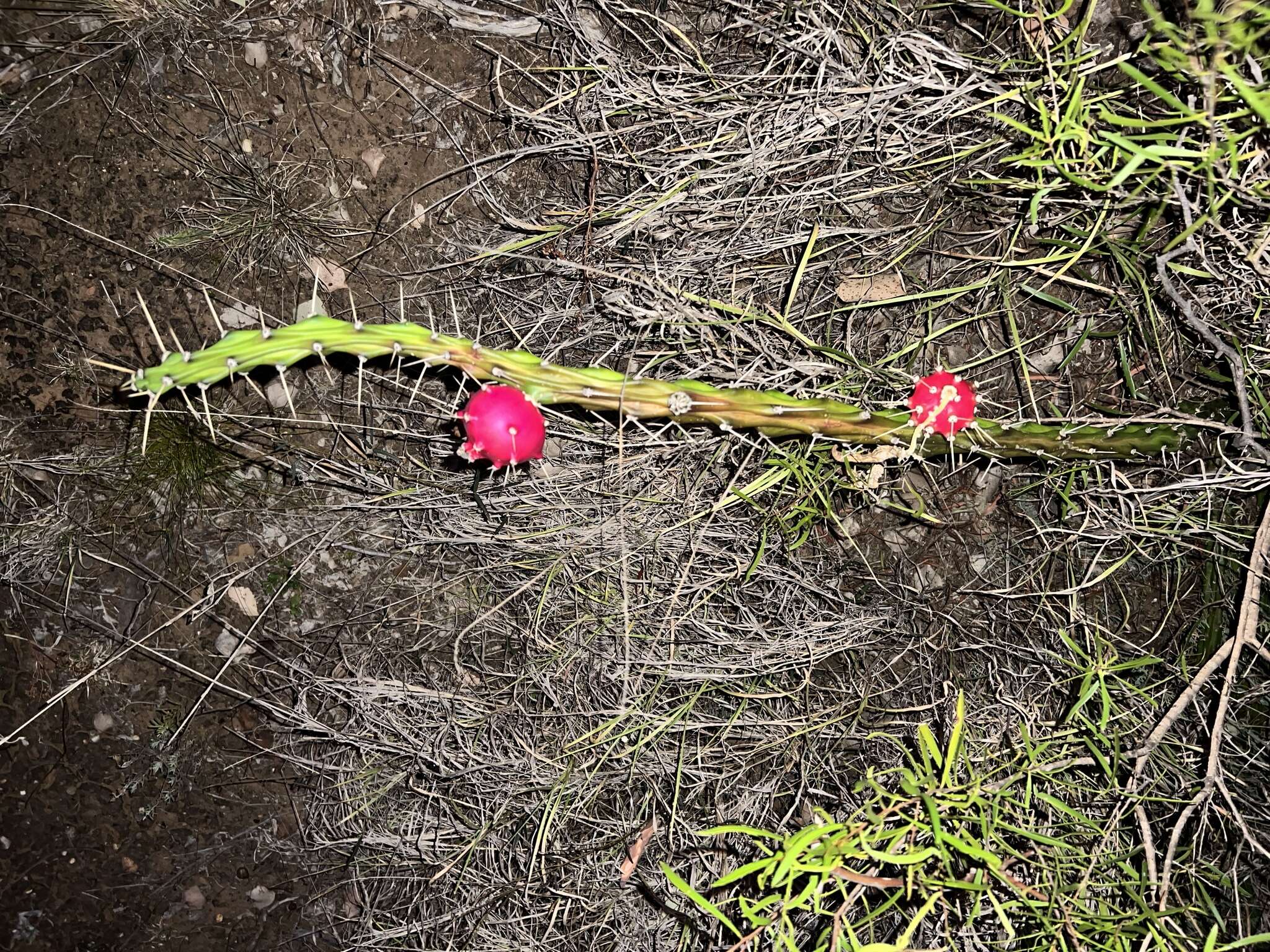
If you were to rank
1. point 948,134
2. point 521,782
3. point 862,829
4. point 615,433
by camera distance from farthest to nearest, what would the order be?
point 521,782 < point 615,433 < point 948,134 < point 862,829

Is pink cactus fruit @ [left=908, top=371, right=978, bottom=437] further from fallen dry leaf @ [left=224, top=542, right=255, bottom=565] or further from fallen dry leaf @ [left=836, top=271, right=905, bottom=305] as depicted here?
fallen dry leaf @ [left=224, top=542, right=255, bottom=565]

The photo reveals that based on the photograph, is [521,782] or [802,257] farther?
[521,782]

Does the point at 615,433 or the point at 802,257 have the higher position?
the point at 802,257

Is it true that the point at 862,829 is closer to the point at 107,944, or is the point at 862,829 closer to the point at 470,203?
the point at 470,203

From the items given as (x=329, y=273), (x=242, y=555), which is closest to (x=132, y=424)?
(x=242, y=555)

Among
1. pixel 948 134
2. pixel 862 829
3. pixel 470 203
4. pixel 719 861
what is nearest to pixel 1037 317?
pixel 948 134

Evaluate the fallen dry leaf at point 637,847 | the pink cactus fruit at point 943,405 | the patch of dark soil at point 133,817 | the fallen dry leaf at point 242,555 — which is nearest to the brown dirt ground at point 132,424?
the patch of dark soil at point 133,817

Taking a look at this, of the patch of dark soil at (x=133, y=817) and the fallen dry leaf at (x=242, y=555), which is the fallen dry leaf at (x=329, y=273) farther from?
the patch of dark soil at (x=133, y=817)

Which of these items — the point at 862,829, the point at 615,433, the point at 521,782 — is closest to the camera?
the point at 862,829
